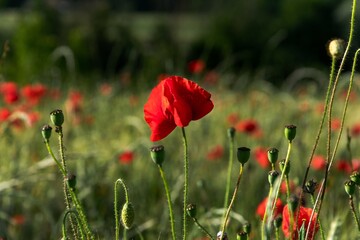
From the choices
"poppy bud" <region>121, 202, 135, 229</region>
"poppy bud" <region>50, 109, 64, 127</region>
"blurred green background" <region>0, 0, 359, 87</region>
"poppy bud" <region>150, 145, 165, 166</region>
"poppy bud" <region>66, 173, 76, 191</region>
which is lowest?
"poppy bud" <region>121, 202, 135, 229</region>

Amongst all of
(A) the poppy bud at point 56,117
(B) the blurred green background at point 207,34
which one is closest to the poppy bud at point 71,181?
(A) the poppy bud at point 56,117

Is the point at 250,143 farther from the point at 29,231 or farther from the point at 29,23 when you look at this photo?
the point at 29,23

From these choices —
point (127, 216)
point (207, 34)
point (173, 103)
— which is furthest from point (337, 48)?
point (207, 34)

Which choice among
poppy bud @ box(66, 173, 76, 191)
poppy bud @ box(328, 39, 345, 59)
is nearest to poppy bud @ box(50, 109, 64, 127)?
poppy bud @ box(66, 173, 76, 191)

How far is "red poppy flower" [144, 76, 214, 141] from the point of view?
1190 millimetres

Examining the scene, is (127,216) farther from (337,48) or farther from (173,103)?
(337,48)

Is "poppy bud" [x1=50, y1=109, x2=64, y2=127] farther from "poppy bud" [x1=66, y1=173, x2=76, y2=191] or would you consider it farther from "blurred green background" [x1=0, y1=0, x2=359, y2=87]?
"blurred green background" [x1=0, y1=0, x2=359, y2=87]

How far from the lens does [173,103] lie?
118 cm

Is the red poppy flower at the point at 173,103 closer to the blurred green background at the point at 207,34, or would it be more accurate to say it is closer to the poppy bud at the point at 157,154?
the poppy bud at the point at 157,154

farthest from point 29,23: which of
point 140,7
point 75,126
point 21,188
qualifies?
point 140,7

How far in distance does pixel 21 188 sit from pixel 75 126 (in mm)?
923

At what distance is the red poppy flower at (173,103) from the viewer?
1190 mm

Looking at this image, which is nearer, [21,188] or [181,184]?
[181,184]

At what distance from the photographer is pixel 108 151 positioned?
132 inches
